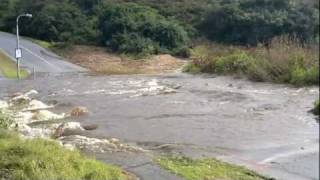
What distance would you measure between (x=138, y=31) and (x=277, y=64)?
40.6 m

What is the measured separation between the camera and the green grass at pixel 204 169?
1028 cm

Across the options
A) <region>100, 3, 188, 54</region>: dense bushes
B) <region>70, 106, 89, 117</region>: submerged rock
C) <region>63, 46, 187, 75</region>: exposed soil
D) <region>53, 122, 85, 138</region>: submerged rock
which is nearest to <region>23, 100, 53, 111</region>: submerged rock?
<region>70, 106, 89, 117</region>: submerged rock

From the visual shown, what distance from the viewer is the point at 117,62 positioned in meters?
52.4

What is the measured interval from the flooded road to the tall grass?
0.69 meters

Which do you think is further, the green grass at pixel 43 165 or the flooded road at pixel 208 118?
the flooded road at pixel 208 118

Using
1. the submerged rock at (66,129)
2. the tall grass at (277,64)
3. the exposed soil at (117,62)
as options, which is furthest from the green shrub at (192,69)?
the submerged rock at (66,129)

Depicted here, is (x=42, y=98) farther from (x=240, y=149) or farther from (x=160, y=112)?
(x=240, y=149)

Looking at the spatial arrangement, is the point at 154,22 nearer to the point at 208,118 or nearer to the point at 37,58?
the point at 37,58

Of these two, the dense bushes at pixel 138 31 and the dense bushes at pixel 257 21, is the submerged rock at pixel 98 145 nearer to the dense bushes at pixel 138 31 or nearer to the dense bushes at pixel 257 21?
the dense bushes at pixel 257 21

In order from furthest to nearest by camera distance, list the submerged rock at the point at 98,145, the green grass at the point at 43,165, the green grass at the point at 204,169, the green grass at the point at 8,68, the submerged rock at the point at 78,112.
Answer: the green grass at the point at 8,68 → the submerged rock at the point at 78,112 → the submerged rock at the point at 98,145 → the green grass at the point at 204,169 → the green grass at the point at 43,165

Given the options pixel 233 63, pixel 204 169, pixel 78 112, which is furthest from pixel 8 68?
pixel 204 169

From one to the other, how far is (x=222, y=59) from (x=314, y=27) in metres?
6.54

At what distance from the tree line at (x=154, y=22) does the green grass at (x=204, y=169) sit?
3107cm

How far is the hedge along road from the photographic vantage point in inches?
1888
